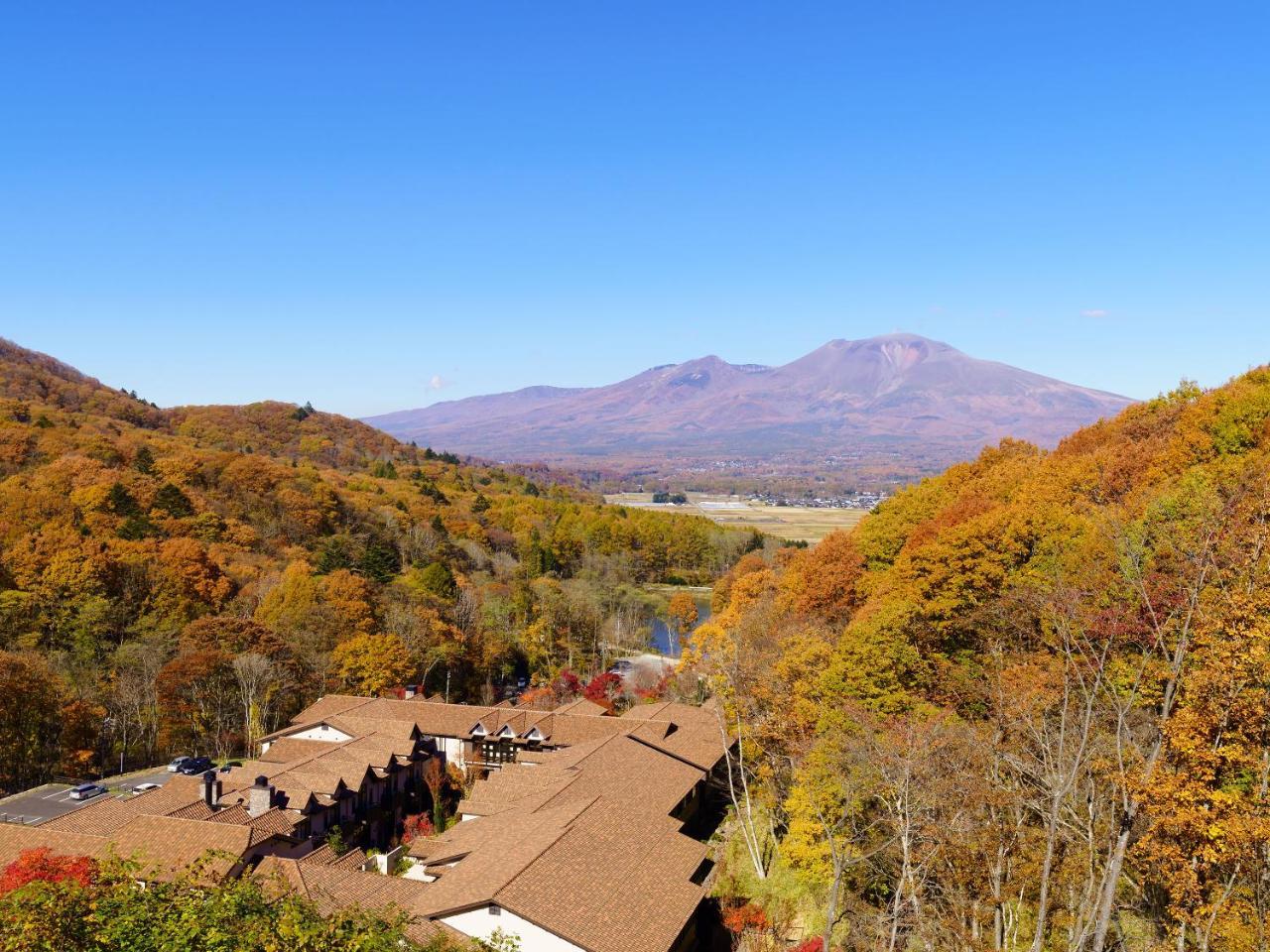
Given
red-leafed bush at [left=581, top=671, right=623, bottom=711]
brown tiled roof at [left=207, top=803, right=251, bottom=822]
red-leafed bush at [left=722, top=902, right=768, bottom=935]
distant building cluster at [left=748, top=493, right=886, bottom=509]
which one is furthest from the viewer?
distant building cluster at [left=748, top=493, right=886, bottom=509]

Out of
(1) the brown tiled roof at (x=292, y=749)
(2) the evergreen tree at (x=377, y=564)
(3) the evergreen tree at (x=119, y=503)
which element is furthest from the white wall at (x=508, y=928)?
(3) the evergreen tree at (x=119, y=503)

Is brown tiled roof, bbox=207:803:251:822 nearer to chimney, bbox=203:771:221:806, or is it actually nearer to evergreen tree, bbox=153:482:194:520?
chimney, bbox=203:771:221:806

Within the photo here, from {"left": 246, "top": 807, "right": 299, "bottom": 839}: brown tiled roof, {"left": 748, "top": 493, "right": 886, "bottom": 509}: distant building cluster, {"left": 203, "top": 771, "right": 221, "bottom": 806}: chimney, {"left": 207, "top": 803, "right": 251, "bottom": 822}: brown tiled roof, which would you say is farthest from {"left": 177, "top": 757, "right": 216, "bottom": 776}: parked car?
{"left": 748, "top": 493, "right": 886, "bottom": 509}: distant building cluster

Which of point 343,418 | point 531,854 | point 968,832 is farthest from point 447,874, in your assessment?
point 343,418

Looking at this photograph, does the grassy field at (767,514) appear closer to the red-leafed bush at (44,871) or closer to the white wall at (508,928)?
the white wall at (508,928)

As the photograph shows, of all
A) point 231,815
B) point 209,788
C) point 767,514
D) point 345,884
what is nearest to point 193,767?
point 209,788

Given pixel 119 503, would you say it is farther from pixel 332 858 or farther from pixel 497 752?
pixel 332 858
